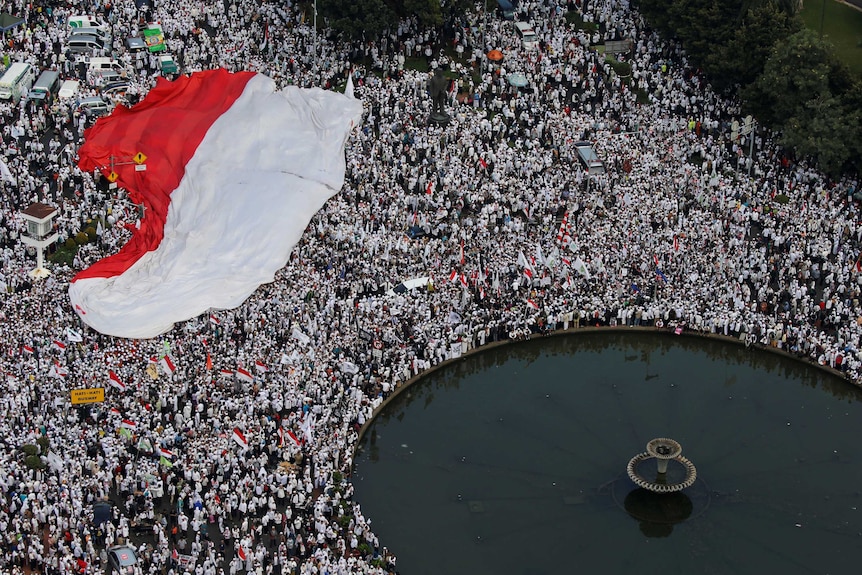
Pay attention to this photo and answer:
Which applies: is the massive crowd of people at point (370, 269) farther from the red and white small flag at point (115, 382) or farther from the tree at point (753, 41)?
the tree at point (753, 41)

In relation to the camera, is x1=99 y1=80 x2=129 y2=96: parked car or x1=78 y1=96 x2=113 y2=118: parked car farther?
x1=99 y1=80 x2=129 y2=96: parked car

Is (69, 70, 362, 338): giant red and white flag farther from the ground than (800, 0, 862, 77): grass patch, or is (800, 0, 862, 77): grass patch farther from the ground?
(800, 0, 862, 77): grass patch

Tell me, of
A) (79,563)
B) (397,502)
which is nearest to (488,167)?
(397,502)

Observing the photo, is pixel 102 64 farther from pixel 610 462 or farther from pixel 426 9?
pixel 610 462

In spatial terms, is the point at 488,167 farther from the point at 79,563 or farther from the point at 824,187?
the point at 79,563

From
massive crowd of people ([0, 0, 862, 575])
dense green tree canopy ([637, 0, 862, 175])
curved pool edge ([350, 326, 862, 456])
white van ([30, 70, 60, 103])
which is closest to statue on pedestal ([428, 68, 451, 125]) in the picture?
massive crowd of people ([0, 0, 862, 575])

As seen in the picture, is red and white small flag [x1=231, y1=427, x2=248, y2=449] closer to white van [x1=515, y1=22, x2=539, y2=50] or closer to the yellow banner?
the yellow banner
